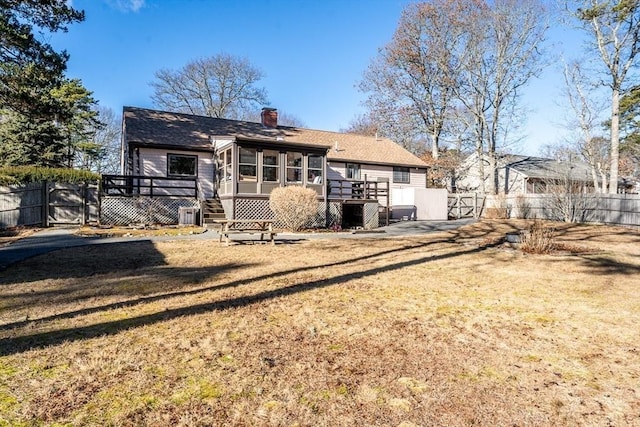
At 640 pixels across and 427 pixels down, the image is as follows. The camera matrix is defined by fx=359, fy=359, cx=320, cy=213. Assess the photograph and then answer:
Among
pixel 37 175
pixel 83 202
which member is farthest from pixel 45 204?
pixel 37 175

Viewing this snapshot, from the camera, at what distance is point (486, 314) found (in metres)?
4.45

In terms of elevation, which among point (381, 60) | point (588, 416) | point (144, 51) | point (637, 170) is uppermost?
point (381, 60)

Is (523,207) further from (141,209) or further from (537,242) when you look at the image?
(141,209)

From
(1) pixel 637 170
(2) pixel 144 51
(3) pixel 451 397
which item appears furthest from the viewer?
(1) pixel 637 170

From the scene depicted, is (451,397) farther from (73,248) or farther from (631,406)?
(73,248)

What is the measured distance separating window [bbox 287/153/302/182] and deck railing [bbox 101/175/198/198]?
491 cm

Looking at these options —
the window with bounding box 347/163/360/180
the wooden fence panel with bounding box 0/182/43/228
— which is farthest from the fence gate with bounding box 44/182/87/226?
the window with bounding box 347/163/360/180

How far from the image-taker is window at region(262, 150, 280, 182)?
56.8 feet

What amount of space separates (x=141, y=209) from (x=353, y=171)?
42.7 feet

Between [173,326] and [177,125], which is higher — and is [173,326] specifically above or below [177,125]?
below

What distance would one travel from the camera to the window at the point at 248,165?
16.7 m

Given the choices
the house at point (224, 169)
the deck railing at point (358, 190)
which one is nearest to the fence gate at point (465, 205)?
the deck railing at point (358, 190)

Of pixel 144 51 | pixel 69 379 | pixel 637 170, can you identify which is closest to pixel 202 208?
pixel 144 51

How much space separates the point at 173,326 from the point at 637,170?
4853 cm
